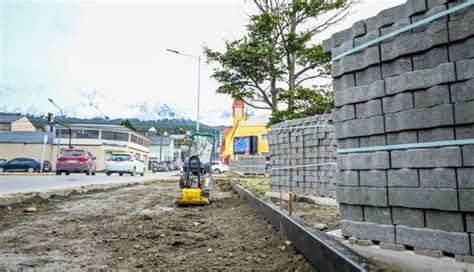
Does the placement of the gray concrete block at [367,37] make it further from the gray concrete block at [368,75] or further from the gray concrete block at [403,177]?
the gray concrete block at [403,177]

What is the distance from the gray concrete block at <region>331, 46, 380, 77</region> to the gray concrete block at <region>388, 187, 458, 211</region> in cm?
114

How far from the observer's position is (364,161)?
9.79ft

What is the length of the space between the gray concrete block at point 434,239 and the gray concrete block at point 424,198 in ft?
0.60

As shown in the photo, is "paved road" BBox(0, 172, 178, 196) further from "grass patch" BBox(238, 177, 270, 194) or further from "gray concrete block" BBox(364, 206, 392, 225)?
"gray concrete block" BBox(364, 206, 392, 225)

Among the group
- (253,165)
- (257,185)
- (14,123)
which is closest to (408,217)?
(257,185)

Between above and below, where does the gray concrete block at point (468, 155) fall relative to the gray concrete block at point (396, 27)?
below

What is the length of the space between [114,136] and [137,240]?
2192 inches

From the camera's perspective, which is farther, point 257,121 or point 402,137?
point 257,121

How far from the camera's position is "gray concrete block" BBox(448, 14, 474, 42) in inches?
89.3

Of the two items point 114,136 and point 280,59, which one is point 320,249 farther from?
point 114,136

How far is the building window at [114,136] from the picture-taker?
55206 millimetres

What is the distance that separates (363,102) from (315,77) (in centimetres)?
1185

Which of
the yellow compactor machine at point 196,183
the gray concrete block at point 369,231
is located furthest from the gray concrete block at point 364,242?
the yellow compactor machine at point 196,183

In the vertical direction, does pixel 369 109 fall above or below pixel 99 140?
below
